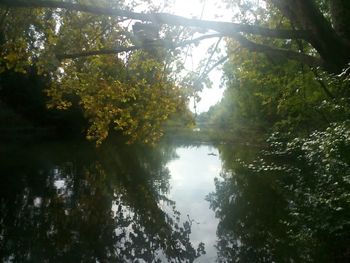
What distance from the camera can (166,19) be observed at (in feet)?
22.1

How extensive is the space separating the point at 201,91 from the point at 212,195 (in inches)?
381

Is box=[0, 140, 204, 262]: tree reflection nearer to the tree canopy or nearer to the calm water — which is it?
the calm water

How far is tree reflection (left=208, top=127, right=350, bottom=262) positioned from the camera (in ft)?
23.7

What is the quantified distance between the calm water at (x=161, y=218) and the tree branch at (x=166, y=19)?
2969 millimetres

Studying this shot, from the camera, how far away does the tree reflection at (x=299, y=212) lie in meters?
7.24

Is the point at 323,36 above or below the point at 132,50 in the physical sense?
below

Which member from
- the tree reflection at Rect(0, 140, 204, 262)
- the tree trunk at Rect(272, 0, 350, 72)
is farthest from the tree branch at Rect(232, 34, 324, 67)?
the tree reflection at Rect(0, 140, 204, 262)

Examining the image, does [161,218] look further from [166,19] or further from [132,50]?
[166,19]

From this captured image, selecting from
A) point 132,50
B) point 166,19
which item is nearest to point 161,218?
point 132,50

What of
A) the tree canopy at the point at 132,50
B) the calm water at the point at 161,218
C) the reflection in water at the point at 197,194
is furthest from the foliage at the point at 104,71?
the reflection in water at the point at 197,194

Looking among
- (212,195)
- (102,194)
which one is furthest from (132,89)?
(212,195)

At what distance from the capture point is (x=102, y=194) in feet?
53.2

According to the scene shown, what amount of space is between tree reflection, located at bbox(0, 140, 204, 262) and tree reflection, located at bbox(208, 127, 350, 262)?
152 centimetres

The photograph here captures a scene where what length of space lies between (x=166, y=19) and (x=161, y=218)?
8.12 m
